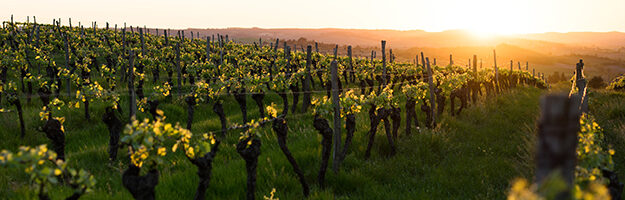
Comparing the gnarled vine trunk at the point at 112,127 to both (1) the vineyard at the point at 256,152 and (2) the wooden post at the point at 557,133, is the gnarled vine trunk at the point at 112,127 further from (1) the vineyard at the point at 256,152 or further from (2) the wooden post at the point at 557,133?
(2) the wooden post at the point at 557,133

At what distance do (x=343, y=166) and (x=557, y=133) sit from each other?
683cm

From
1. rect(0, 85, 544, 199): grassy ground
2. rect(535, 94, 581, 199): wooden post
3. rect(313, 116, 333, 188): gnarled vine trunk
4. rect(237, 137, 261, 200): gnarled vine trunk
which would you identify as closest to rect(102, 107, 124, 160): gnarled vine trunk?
rect(0, 85, 544, 199): grassy ground

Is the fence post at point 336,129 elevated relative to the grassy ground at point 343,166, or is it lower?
elevated

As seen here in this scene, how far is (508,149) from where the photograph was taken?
10.2m

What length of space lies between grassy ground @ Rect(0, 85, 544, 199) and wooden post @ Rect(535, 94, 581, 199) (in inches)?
182

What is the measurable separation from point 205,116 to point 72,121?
4622mm

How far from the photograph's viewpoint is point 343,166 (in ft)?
28.5

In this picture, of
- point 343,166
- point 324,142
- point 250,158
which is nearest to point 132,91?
point 250,158

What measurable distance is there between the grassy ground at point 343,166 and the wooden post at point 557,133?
15.2 feet

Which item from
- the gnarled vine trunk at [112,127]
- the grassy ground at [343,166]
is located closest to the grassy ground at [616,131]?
the grassy ground at [343,166]

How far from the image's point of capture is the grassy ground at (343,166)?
6.85 metres

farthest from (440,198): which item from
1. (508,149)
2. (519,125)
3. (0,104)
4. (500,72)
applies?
(500,72)

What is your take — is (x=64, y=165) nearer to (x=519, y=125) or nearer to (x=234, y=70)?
(x=234, y=70)

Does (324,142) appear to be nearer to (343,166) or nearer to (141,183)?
(343,166)
